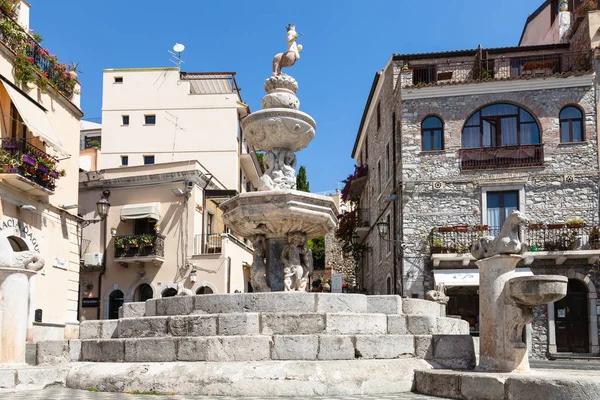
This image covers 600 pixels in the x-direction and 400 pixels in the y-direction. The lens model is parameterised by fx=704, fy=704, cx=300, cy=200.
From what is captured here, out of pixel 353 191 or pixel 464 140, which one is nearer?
pixel 464 140

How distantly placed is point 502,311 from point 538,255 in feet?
55.1

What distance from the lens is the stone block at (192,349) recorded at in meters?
8.82

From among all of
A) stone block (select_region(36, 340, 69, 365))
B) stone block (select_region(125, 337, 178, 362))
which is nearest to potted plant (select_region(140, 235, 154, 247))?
stone block (select_region(36, 340, 69, 365))

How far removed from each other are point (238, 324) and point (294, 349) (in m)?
0.81

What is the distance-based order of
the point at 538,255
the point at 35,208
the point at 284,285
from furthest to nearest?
the point at 538,255 < the point at 35,208 < the point at 284,285

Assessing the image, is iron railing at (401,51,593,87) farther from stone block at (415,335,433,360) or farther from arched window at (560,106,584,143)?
stone block at (415,335,433,360)

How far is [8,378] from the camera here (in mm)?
8961

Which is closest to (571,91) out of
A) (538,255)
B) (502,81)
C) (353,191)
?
(502,81)

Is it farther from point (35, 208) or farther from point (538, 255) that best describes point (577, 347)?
point (35, 208)

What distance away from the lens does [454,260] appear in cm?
2536

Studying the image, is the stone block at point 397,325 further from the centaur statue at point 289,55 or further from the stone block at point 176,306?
the centaur statue at point 289,55

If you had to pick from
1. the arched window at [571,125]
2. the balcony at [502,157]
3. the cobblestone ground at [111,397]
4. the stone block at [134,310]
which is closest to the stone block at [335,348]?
the cobblestone ground at [111,397]

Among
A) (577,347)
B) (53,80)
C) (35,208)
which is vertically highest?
(53,80)

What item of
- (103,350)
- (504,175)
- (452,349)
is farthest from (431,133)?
(103,350)
